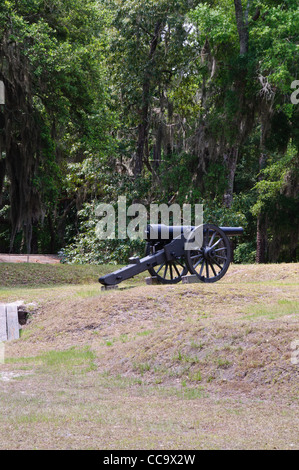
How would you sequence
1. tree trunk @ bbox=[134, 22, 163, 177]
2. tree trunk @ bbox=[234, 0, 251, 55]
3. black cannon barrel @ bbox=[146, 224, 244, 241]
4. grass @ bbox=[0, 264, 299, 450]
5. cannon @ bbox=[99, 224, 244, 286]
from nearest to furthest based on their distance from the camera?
1. grass @ bbox=[0, 264, 299, 450]
2. cannon @ bbox=[99, 224, 244, 286]
3. black cannon barrel @ bbox=[146, 224, 244, 241]
4. tree trunk @ bbox=[234, 0, 251, 55]
5. tree trunk @ bbox=[134, 22, 163, 177]

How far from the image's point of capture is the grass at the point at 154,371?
4863 millimetres

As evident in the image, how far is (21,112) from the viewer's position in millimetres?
17203

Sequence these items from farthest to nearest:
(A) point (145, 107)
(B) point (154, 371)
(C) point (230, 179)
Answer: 1. (A) point (145, 107)
2. (C) point (230, 179)
3. (B) point (154, 371)

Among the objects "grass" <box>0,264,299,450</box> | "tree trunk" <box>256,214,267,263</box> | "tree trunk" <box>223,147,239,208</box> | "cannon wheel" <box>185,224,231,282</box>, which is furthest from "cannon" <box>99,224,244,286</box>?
"tree trunk" <box>256,214,267,263</box>

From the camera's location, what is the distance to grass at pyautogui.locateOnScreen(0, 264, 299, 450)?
16.0 feet

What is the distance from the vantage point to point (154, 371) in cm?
710

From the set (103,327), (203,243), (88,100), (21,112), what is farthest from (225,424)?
(88,100)

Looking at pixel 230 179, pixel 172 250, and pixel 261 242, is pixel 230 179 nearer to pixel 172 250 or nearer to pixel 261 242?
pixel 261 242

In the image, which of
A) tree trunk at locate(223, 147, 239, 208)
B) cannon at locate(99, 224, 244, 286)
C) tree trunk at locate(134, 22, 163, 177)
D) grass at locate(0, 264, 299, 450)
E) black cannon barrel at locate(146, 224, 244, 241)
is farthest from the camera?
tree trunk at locate(134, 22, 163, 177)

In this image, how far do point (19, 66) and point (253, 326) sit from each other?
12.2m

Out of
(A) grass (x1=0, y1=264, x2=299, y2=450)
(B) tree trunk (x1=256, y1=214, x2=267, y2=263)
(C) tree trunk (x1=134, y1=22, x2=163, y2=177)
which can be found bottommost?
(A) grass (x1=0, y1=264, x2=299, y2=450)

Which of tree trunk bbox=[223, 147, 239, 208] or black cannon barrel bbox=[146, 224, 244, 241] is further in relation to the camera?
tree trunk bbox=[223, 147, 239, 208]

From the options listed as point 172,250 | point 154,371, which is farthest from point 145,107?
point 154,371

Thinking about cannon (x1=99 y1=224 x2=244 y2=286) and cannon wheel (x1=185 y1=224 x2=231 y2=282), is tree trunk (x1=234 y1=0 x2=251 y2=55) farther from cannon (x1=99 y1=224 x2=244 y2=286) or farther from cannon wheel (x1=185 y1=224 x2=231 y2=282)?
cannon (x1=99 y1=224 x2=244 y2=286)
